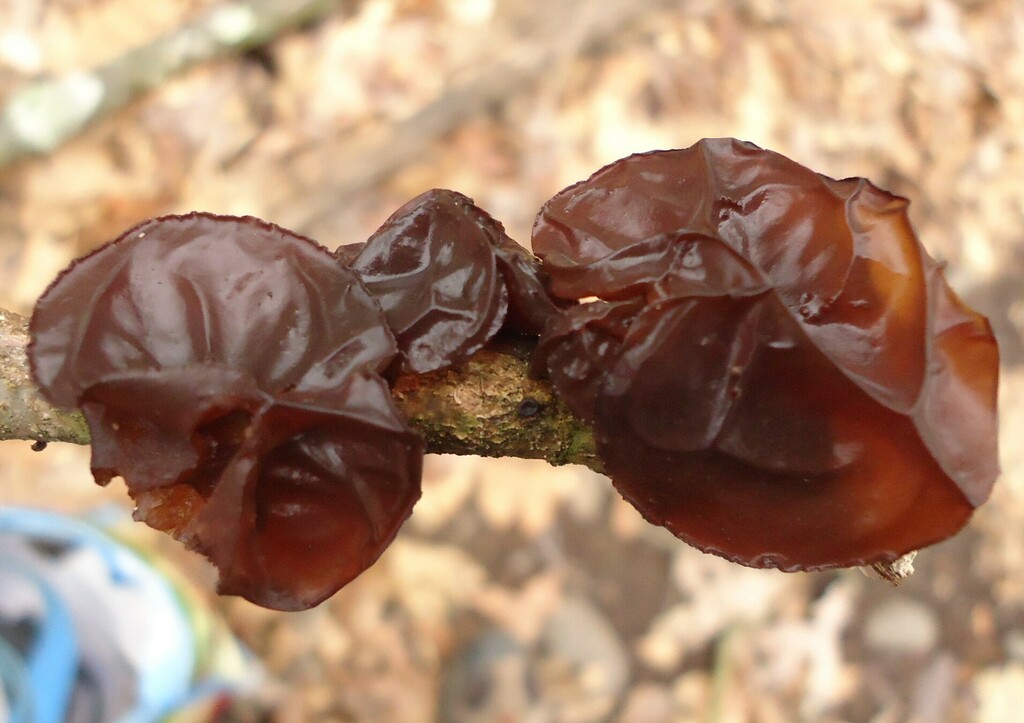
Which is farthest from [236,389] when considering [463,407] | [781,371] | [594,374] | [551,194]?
[551,194]

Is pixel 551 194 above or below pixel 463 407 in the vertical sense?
below

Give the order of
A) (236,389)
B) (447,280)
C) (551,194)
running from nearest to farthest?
(236,389)
(447,280)
(551,194)

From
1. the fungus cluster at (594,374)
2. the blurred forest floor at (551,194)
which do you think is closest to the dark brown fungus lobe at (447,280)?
the fungus cluster at (594,374)

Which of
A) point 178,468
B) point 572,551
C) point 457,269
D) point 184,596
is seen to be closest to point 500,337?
point 457,269

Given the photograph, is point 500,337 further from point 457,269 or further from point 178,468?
point 178,468

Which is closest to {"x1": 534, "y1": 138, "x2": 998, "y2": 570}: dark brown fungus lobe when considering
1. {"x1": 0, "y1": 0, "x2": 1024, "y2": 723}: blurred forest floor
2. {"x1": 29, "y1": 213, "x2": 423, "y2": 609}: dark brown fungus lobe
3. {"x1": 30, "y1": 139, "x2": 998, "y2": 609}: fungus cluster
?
{"x1": 30, "y1": 139, "x2": 998, "y2": 609}: fungus cluster

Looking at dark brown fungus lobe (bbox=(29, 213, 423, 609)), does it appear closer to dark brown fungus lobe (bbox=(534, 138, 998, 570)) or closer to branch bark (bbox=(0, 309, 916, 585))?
branch bark (bbox=(0, 309, 916, 585))

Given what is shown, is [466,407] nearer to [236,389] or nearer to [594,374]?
[594,374]
